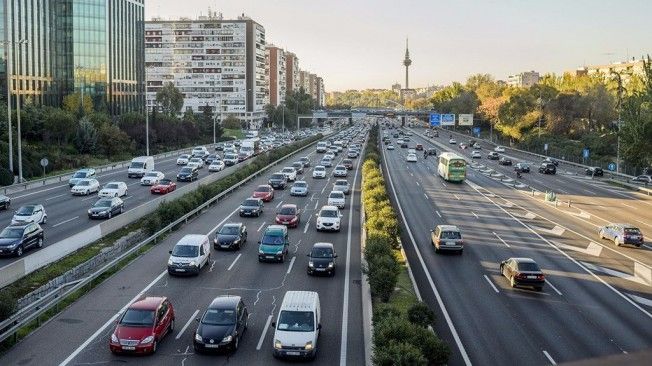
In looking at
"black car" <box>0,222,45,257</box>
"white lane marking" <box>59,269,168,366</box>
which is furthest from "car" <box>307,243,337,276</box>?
"black car" <box>0,222,45,257</box>

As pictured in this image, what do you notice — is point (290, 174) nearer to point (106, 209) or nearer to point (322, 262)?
point (106, 209)

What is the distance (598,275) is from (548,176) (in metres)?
50.7

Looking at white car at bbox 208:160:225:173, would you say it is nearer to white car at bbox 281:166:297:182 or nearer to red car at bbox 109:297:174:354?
white car at bbox 281:166:297:182

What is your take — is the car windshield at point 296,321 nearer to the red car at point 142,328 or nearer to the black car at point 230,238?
the red car at point 142,328

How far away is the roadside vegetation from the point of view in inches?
601

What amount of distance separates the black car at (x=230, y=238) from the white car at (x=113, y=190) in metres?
18.1

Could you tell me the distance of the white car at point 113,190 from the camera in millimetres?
48344

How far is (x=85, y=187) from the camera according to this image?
50781 millimetres

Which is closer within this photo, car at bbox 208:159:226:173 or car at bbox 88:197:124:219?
car at bbox 88:197:124:219

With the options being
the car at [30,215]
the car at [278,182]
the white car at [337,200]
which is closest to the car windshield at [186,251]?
the car at [30,215]

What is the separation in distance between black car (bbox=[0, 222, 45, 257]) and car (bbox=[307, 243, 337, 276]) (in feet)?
44.5

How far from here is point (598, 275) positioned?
3033 centimetres

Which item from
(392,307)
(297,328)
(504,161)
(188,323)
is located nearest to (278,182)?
(188,323)

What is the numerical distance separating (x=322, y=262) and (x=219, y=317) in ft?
29.9
